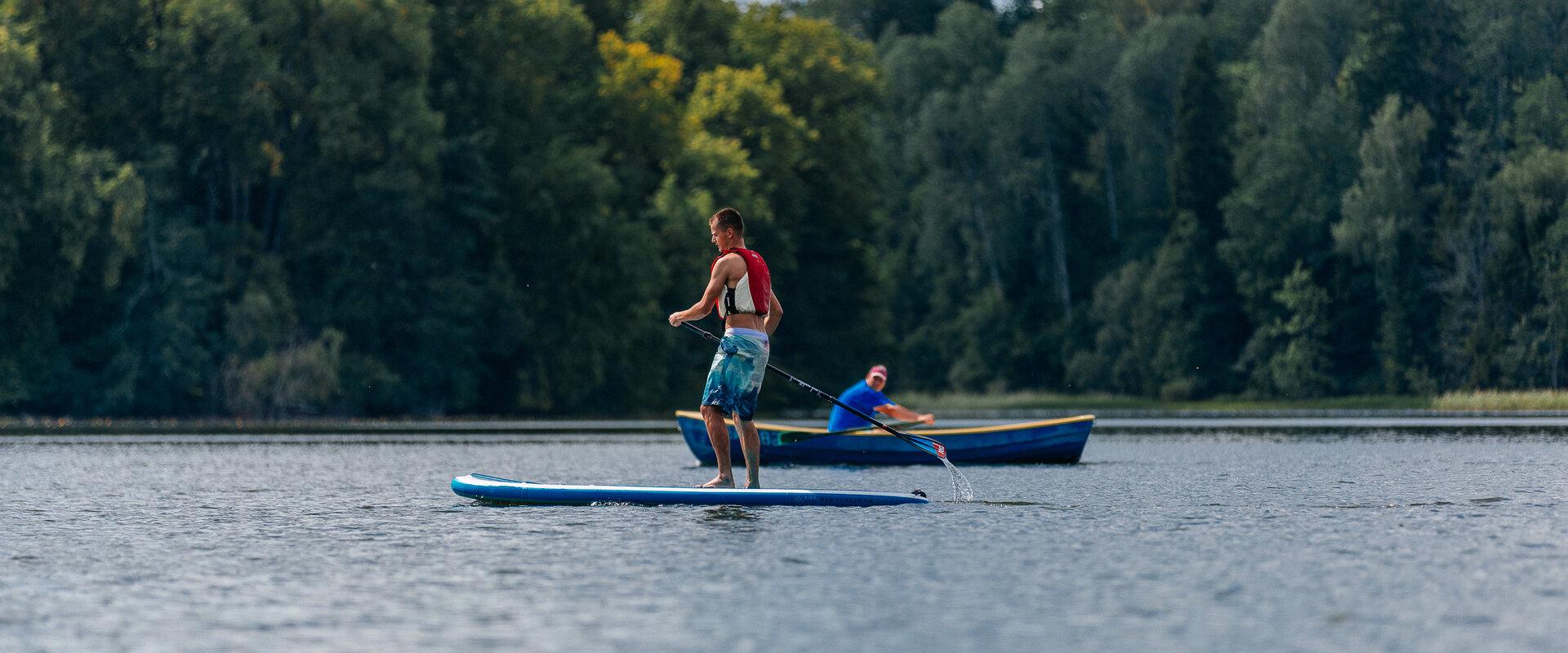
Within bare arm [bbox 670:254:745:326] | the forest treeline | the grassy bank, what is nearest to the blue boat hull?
bare arm [bbox 670:254:745:326]

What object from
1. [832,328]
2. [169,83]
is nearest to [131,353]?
[169,83]

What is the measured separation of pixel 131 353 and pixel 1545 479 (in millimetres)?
37311

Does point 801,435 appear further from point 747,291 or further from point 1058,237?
point 1058,237

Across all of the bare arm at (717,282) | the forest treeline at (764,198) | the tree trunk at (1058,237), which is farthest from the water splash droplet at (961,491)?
the tree trunk at (1058,237)

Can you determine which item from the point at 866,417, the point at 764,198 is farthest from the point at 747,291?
the point at 764,198

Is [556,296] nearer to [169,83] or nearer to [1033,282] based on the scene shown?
[169,83]

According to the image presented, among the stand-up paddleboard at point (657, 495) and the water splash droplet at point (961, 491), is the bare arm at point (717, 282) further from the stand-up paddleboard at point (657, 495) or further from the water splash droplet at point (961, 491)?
the water splash droplet at point (961, 491)

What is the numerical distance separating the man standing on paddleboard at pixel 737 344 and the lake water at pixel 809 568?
98cm

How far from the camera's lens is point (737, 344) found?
17.6 metres

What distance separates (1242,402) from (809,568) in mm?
64195

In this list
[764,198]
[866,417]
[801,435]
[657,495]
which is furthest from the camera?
[764,198]

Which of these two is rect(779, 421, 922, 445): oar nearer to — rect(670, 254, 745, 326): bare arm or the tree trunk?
rect(670, 254, 745, 326): bare arm

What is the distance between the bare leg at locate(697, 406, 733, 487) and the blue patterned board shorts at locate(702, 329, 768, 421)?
90mm

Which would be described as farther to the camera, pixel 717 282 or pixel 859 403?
pixel 859 403
